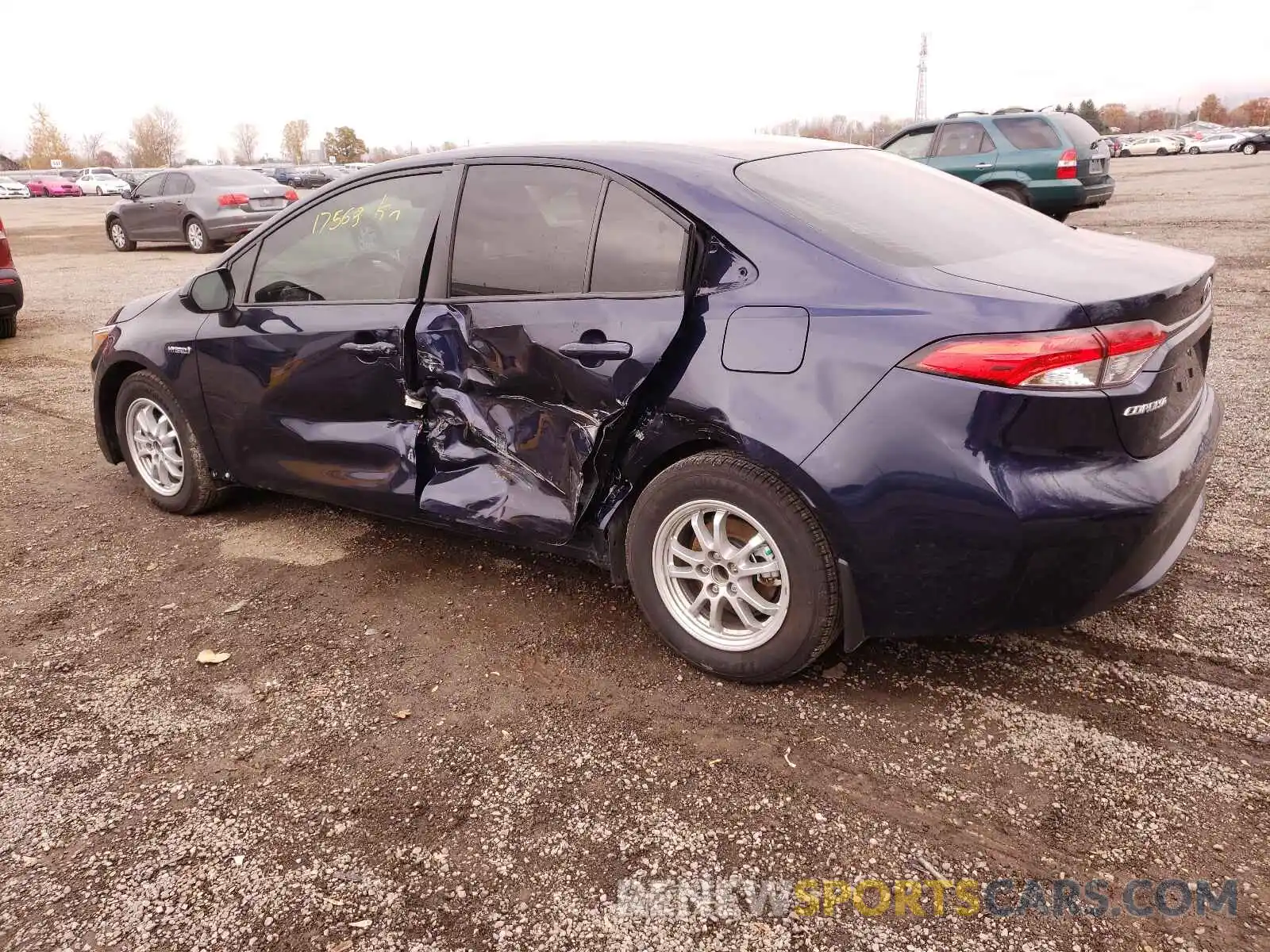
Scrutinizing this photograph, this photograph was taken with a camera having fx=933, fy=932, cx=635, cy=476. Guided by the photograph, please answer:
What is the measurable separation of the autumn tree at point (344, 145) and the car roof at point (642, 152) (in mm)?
110491

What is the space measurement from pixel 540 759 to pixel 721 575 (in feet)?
2.59

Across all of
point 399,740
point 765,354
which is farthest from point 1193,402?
point 399,740

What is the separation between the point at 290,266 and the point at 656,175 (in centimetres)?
179

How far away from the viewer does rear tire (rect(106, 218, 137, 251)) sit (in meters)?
17.9

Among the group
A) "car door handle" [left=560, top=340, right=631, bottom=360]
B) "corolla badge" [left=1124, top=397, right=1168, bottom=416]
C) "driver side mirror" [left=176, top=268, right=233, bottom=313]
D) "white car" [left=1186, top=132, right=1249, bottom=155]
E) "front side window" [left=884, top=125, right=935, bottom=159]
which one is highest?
"white car" [left=1186, top=132, right=1249, bottom=155]

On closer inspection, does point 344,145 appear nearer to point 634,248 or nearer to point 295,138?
point 295,138

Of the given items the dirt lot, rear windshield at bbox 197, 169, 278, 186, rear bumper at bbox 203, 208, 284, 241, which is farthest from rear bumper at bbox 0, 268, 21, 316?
rear windshield at bbox 197, 169, 278, 186

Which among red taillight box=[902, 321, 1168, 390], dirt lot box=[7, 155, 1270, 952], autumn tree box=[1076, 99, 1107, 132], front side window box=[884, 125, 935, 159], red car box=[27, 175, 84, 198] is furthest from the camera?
autumn tree box=[1076, 99, 1107, 132]

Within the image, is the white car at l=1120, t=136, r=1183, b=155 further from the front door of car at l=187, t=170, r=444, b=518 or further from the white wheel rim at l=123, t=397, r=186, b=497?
the white wheel rim at l=123, t=397, r=186, b=497

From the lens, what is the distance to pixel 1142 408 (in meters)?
2.48

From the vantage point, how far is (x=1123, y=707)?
2.72 meters

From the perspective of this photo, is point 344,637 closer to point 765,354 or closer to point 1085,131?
point 765,354

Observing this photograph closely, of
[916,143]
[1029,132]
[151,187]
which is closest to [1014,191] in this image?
[1029,132]

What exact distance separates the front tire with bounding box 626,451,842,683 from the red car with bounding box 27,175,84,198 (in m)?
64.1
